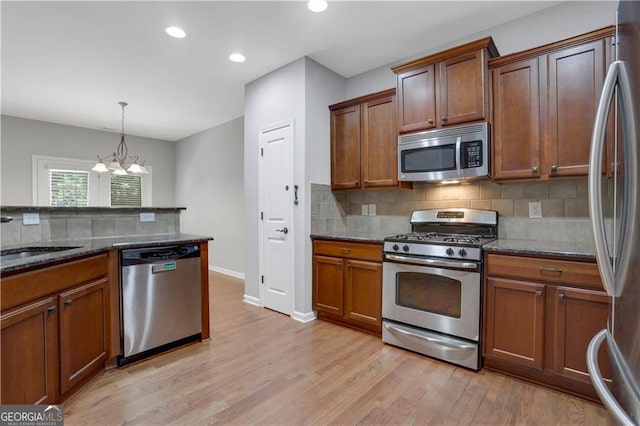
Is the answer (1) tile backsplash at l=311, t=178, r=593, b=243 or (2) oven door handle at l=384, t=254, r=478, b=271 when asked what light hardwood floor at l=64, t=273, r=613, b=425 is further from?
(1) tile backsplash at l=311, t=178, r=593, b=243

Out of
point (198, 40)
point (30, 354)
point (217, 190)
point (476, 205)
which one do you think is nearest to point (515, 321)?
point (476, 205)

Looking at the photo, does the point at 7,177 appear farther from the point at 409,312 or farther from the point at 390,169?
the point at 409,312

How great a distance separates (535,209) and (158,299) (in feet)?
10.3

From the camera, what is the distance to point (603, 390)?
0.78 meters

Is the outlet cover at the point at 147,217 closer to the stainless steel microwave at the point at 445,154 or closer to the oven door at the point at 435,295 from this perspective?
the oven door at the point at 435,295

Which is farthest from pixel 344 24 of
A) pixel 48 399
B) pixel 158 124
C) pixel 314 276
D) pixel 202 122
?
pixel 158 124

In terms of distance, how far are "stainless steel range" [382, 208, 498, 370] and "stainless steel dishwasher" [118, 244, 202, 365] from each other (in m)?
1.66

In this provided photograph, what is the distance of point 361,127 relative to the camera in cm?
334

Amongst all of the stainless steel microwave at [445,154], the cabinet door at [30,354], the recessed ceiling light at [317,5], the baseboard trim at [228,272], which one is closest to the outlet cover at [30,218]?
the cabinet door at [30,354]

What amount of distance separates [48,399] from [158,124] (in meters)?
5.15

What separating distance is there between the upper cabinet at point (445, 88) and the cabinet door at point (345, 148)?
592mm

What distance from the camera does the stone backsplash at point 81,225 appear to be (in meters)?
2.29

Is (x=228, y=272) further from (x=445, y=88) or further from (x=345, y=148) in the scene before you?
(x=445, y=88)

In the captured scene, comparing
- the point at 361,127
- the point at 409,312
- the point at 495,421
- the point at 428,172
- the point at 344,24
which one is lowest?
the point at 495,421
